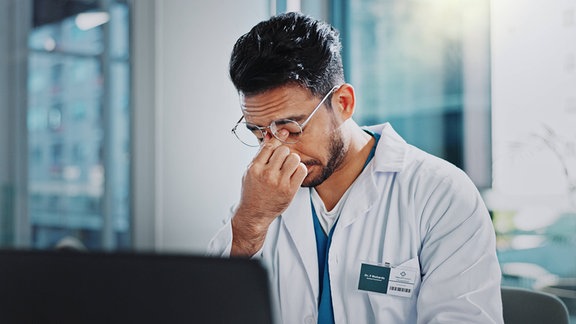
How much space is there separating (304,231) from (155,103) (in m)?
1.20

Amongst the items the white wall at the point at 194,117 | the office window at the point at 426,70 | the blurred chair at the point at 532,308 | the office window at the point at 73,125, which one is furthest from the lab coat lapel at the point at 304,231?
the office window at the point at 73,125

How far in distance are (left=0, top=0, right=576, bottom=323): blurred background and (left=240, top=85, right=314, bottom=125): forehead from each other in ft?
3.16

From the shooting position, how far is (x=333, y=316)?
154cm

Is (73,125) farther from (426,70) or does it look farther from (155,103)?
(426,70)

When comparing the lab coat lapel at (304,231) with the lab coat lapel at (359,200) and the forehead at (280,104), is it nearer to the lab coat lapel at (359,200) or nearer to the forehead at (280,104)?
the lab coat lapel at (359,200)

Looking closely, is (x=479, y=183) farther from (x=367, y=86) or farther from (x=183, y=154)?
(x=183, y=154)

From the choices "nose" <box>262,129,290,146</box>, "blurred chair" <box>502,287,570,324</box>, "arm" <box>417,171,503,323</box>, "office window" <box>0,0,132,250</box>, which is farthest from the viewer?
"office window" <box>0,0,132,250</box>

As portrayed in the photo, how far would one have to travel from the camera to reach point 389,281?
1485 mm

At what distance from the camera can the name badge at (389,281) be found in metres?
1.48

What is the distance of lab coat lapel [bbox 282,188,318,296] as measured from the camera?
1.60 m

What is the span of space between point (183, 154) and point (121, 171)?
312 mm

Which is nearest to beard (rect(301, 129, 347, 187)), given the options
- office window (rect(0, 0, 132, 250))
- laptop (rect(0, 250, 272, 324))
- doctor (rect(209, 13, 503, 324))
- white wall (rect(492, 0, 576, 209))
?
doctor (rect(209, 13, 503, 324))

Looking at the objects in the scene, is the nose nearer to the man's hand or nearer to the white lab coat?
the man's hand

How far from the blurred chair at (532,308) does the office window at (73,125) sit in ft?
5.59
